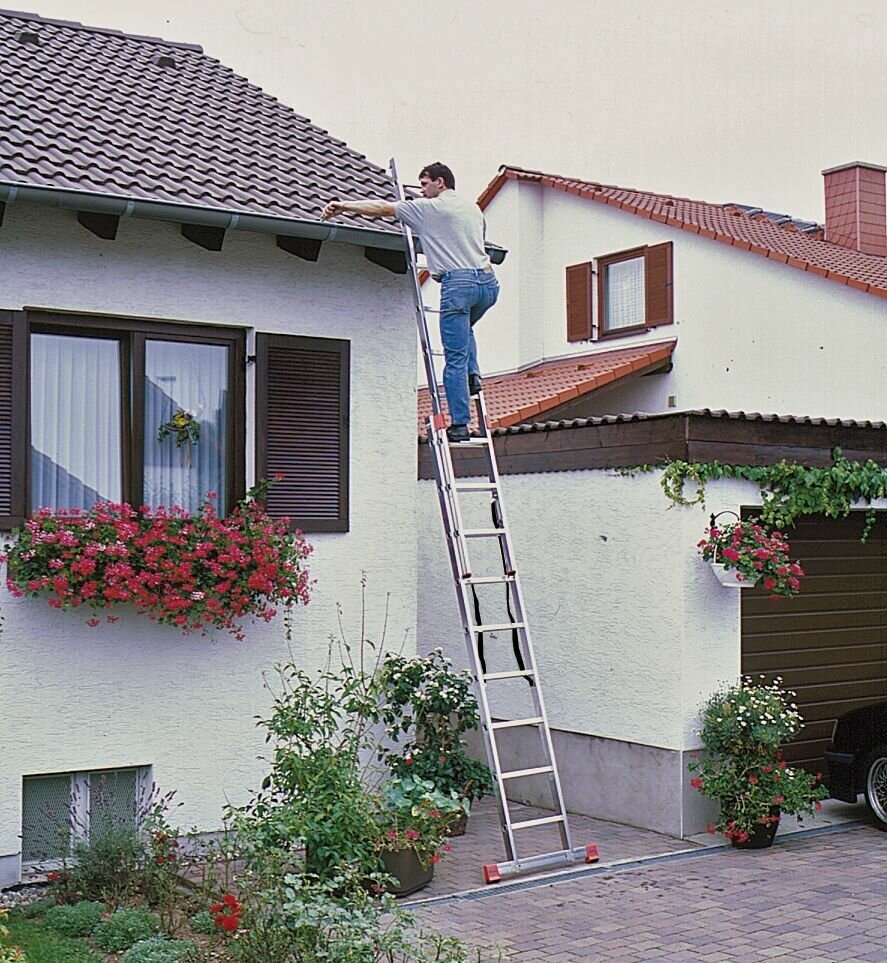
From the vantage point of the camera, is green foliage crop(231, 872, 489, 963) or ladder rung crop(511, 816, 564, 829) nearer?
green foliage crop(231, 872, 489, 963)

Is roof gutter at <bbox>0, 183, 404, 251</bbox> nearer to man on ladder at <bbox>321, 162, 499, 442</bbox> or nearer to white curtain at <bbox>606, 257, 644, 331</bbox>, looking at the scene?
man on ladder at <bbox>321, 162, 499, 442</bbox>

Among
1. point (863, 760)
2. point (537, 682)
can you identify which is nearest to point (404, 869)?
point (537, 682)

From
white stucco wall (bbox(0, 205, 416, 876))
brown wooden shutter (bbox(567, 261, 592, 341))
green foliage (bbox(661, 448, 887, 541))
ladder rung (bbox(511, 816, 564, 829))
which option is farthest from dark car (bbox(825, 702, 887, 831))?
brown wooden shutter (bbox(567, 261, 592, 341))

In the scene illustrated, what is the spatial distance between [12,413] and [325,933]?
397 cm

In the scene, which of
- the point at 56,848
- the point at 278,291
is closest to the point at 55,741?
the point at 56,848

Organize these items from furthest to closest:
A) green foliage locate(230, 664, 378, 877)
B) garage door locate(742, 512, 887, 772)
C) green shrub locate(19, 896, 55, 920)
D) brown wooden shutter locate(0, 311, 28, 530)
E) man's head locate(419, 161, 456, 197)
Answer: garage door locate(742, 512, 887, 772) → man's head locate(419, 161, 456, 197) → brown wooden shutter locate(0, 311, 28, 530) → green shrub locate(19, 896, 55, 920) → green foliage locate(230, 664, 378, 877)

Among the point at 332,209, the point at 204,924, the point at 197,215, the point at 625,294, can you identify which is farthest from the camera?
the point at 625,294

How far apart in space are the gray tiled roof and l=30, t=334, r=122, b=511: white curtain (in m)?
1.08

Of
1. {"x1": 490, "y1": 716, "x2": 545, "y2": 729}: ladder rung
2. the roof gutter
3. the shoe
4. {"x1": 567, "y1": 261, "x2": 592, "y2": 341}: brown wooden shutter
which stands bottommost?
{"x1": 490, "y1": 716, "x2": 545, "y2": 729}: ladder rung

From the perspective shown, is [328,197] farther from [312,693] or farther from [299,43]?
[299,43]

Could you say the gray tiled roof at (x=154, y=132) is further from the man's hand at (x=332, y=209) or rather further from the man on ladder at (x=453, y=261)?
the man on ladder at (x=453, y=261)

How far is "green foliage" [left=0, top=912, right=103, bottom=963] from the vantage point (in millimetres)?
6617

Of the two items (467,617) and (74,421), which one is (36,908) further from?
(467,617)

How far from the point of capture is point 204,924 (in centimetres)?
702
